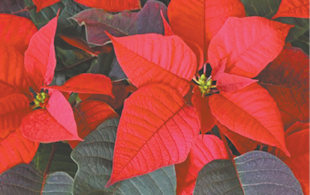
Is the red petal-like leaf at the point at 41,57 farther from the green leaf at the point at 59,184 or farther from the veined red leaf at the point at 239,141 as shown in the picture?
the veined red leaf at the point at 239,141

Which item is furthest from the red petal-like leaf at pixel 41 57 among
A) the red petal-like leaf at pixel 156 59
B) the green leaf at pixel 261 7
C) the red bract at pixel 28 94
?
the green leaf at pixel 261 7

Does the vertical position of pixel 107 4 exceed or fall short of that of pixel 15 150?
it exceeds it

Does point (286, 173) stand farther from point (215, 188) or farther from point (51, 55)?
point (51, 55)

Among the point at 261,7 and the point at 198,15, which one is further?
the point at 261,7

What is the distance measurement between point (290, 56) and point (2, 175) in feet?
1.40

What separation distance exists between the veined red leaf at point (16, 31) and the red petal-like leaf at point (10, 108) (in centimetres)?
8

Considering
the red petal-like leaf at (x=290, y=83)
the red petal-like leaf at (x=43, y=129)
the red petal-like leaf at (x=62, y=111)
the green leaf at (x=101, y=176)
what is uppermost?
the red petal-like leaf at (x=62, y=111)

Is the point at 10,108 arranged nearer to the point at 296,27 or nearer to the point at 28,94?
the point at 28,94

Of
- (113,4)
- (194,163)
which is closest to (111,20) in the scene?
(113,4)

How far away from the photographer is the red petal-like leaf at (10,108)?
0.42 meters

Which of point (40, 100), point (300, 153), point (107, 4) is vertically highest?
point (107, 4)

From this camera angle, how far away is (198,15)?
1.47 ft

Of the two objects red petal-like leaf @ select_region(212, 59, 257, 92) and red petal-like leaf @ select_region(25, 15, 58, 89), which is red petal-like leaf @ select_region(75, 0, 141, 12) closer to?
red petal-like leaf @ select_region(25, 15, 58, 89)

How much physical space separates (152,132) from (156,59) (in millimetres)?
89
